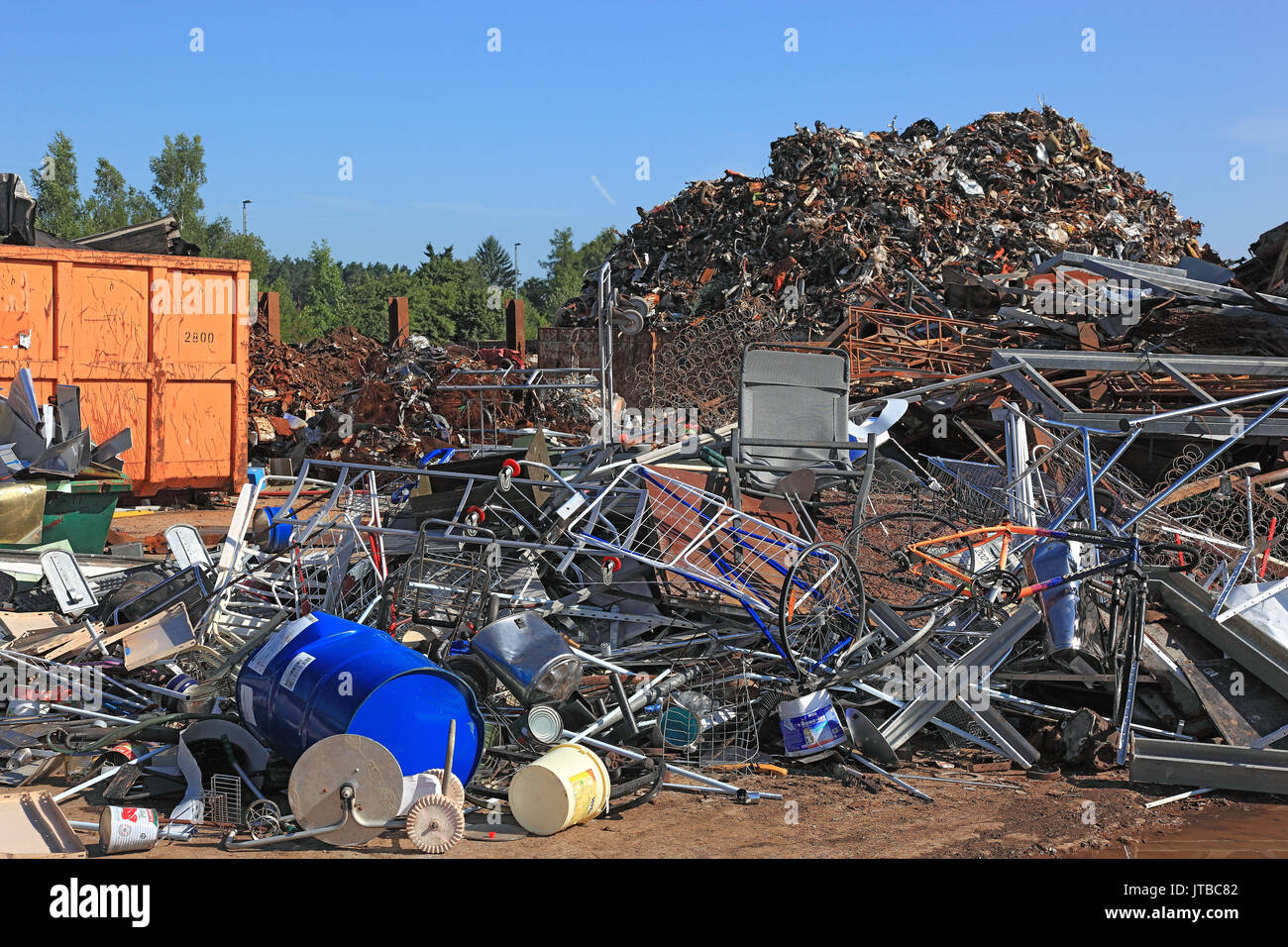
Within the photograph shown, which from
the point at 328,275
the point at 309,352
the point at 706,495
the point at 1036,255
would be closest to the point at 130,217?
the point at 328,275

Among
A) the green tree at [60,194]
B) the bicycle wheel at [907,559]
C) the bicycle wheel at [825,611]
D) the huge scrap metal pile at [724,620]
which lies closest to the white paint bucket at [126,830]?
the huge scrap metal pile at [724,620]

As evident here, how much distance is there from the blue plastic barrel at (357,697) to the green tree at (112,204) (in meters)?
37.0

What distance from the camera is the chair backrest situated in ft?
23.4

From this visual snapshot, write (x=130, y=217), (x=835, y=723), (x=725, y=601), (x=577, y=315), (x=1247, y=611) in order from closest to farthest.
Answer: (x=835, y=723) → (x=1247, y=611) → (x=725, y=601) → (x=577, y=315) → (x=130, y=217)

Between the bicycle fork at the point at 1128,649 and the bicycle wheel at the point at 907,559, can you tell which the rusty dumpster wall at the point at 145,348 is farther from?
the bicycle fork at the point at 1128,649

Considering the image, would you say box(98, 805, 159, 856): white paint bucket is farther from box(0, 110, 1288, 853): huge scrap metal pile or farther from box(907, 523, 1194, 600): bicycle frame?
box(907, 523, 1194, 600): bicycle frame

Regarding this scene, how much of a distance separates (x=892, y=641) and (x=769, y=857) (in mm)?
1607

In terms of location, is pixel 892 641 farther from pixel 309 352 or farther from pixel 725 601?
pixel 309 352

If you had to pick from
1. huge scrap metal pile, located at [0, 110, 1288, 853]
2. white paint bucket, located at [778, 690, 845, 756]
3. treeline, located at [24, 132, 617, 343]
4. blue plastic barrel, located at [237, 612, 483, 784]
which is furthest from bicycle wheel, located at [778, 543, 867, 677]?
treeline, located at [24, 132, 617, 343]

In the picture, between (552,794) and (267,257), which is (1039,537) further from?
(267,257)

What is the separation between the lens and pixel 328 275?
5653cm

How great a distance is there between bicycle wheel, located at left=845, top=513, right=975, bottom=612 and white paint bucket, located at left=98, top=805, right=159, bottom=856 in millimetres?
3272

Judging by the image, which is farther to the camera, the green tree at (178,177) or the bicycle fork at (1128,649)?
the green tree at (178,177)

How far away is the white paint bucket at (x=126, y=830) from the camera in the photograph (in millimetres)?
3748
